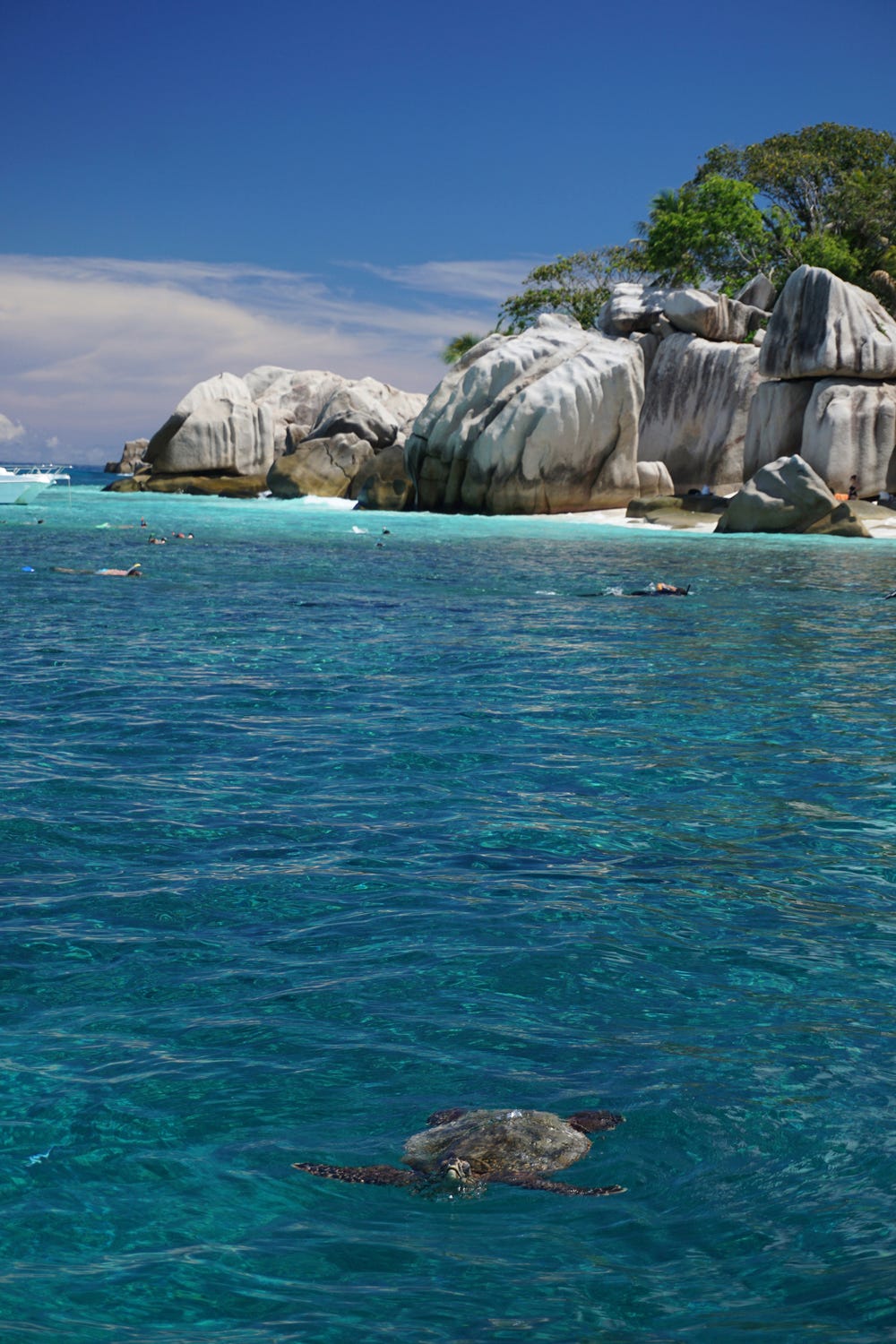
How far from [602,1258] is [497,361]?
148ft

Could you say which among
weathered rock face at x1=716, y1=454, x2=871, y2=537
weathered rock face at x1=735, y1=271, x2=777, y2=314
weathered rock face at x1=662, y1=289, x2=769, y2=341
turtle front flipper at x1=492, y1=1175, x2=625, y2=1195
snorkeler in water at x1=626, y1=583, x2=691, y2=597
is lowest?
turtle front flipper at x1=492, y1=1175, x2=625, y2=1195

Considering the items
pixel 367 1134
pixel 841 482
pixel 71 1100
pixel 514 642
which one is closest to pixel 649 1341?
pixel 367 1134

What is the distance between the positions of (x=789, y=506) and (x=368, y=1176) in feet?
118

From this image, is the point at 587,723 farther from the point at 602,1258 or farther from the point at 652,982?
the point at 602,1258

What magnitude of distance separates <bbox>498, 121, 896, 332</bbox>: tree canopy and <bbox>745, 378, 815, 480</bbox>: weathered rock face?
43.2ft

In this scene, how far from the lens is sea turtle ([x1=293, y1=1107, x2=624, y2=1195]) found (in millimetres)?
4195

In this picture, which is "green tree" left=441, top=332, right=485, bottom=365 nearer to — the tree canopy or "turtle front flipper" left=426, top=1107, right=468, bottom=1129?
the tree canopy

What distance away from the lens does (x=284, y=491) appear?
5984 cm

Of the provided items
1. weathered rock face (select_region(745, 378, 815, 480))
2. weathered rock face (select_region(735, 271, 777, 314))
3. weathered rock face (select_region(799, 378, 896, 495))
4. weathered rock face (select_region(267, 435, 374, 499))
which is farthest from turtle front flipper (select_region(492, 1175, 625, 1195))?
weathered rock face (select_region(267, 435, 374, 499))

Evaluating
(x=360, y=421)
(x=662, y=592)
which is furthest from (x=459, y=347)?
(x=662, y=592)

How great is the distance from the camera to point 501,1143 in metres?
4.29

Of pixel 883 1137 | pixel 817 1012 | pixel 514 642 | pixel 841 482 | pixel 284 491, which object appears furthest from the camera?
pixel 284 491

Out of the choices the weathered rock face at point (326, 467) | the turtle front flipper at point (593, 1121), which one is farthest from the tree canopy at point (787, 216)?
the turtle front flipper at point (593, 1121)

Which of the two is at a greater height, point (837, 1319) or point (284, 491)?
point (284, 491)
